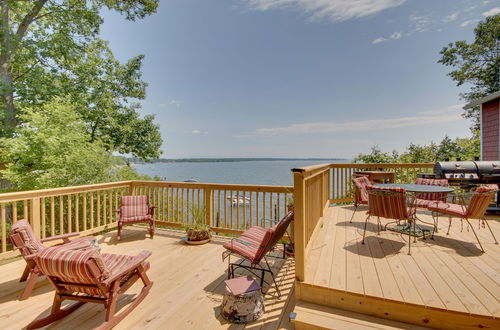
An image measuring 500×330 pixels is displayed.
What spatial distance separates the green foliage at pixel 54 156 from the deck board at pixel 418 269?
7442 mm

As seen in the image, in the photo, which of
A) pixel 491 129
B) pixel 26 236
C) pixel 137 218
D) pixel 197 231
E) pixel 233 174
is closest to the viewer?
pixel 26 236

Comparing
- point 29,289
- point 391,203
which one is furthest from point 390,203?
point 29,289

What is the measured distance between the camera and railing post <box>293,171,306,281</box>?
2258 mm

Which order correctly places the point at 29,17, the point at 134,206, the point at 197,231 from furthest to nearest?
the point at 29,17 → the point at 134,206 → the point at 197,231

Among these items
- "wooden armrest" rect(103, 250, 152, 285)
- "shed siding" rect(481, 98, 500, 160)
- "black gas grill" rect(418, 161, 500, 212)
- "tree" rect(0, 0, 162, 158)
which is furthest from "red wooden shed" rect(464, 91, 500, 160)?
"tree" rect(0, 0, 162, 158)

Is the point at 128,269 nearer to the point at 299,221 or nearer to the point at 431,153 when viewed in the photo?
the point at 299,221

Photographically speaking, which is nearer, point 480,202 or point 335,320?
point 335,320

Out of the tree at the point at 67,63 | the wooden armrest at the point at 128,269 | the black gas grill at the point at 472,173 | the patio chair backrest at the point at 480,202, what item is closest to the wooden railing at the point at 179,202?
the wooden armrest at the point at 128,269

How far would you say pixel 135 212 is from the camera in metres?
4.60


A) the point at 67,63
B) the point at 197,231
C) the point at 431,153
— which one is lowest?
the point at 197,231

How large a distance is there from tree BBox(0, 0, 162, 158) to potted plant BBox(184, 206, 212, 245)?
273 inches

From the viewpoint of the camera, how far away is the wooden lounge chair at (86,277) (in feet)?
6.28

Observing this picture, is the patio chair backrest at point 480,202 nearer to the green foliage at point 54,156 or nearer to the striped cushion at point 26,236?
the striped cushion at point 26,236

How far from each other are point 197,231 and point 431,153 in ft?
39.3
